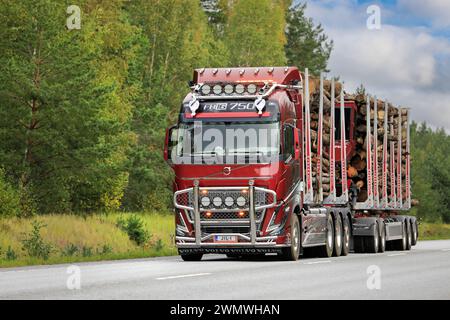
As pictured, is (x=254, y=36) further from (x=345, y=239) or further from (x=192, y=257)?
(x=192, y=257)

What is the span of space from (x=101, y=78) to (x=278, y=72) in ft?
74.3

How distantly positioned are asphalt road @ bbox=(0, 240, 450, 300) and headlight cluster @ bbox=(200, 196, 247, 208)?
4.14 feet

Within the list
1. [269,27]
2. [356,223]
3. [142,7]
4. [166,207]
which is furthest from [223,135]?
[269,27]

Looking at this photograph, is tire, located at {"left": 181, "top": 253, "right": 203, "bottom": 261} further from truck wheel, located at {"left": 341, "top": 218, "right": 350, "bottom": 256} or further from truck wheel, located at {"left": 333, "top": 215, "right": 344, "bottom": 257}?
truck wheel, located at {"left": 341, "top": 218, "right": 350, "bottom": 256}

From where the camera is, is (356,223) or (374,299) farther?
(356,223)

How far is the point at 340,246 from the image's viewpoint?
2931 cm

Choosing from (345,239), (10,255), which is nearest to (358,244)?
(345,239)

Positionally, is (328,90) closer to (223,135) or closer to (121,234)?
(223,135)

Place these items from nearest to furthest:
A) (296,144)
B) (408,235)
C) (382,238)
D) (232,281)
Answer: (232,281), (296,144), (382,238), (408,235)

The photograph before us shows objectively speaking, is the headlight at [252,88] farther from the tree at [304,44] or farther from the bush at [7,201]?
the tree at [304,44]

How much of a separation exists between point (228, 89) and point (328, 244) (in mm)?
5413

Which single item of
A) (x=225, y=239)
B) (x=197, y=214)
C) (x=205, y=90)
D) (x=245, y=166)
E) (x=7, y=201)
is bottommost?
(x=225, y=239)

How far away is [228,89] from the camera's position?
24969mm

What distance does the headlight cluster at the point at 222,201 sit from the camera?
24.3m
